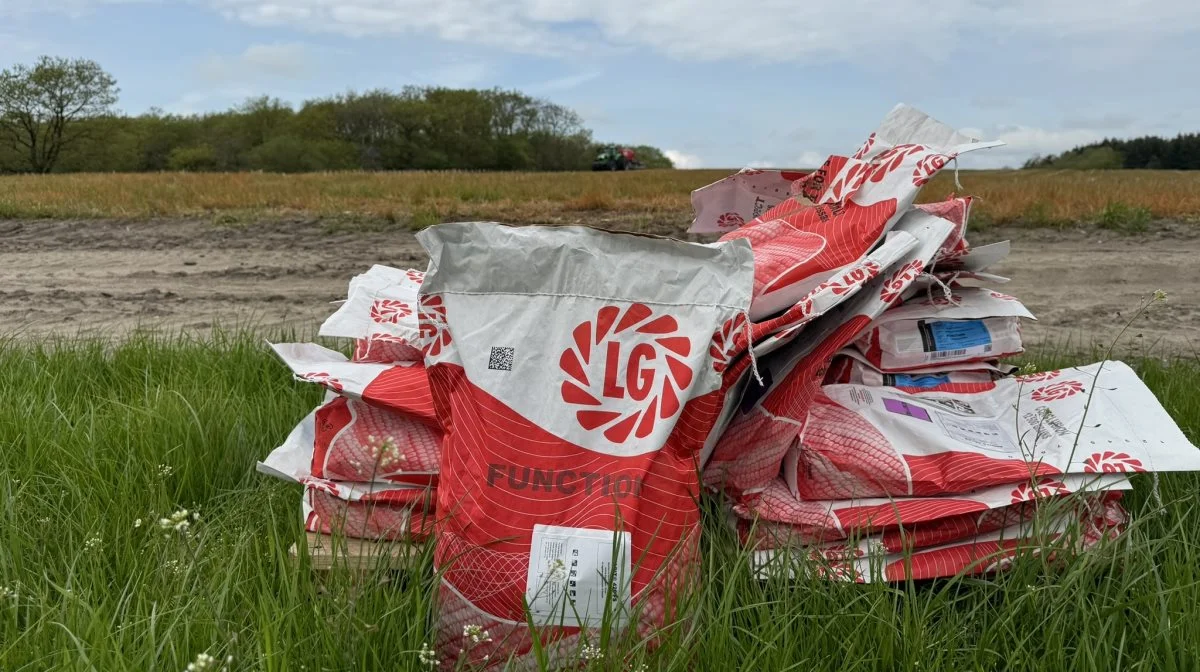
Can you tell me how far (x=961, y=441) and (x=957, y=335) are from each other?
371 millimetres

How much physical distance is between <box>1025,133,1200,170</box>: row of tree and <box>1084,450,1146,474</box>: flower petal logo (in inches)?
1456

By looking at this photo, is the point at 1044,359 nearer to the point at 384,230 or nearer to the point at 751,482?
the point at 751,482

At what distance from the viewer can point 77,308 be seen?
191 inches

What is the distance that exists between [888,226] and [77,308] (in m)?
4.86

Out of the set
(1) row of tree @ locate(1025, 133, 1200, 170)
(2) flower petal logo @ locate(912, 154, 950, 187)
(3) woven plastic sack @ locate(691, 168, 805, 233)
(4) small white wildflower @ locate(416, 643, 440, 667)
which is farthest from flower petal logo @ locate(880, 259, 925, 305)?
(1) row of tree @ locate(1025, 133, 1200, 170)

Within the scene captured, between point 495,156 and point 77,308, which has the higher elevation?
point 495,156

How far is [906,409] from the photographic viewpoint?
189cm

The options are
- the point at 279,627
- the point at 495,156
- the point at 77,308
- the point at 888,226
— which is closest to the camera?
the point at 279,627

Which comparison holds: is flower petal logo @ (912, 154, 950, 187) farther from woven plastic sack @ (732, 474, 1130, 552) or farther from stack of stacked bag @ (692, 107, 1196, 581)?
woven plastic sack @ (732, 474, 1130, 552)

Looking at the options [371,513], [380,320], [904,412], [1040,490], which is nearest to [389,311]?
[380,320]

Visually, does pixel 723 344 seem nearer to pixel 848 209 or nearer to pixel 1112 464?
pixel 848 209

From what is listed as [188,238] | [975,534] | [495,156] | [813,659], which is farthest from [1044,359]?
[495,156]

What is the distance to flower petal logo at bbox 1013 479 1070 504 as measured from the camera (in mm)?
1622

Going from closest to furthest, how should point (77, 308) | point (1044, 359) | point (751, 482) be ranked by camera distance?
point (751, 482), point (1044, 359), point (77, 308)
